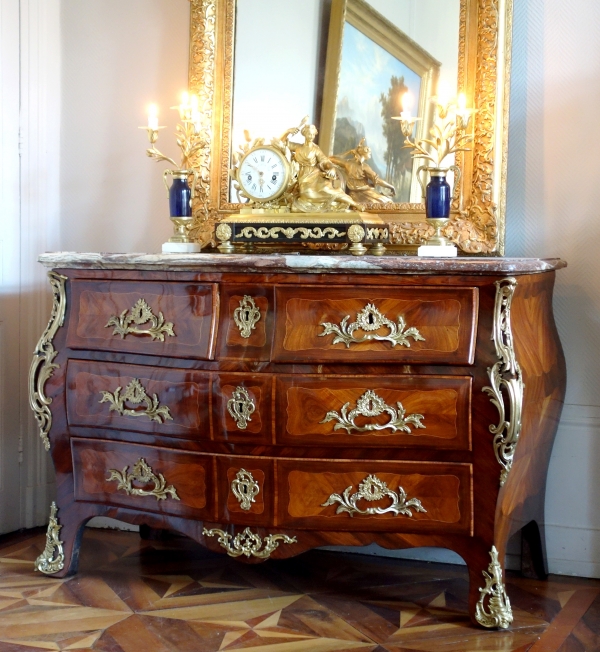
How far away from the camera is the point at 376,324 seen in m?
2.12

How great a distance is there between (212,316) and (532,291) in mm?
863

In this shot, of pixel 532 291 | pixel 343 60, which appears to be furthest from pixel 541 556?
pixel 343 60

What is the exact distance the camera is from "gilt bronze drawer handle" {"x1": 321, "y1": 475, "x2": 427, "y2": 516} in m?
2.16

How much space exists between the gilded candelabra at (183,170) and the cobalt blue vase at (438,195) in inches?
29.7

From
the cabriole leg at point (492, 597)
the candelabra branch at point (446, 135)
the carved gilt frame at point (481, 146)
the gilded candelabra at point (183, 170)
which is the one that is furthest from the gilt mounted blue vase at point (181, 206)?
the cabriole leg at point (492, 597)

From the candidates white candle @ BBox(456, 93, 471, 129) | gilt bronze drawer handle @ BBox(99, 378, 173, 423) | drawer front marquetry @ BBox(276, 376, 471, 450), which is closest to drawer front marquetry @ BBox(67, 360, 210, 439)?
gilt bronze drawer handle @ BBox(99, 378, 173, 423)

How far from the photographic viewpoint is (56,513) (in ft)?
8.26

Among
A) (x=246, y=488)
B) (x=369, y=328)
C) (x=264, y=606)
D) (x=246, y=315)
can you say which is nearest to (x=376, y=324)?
(x=369, y=328)

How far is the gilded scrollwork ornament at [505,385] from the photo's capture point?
2051 millimetres

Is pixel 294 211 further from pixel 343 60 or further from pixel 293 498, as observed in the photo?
pixel 293 498

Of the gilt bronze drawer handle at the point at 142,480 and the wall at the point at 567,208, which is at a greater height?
the wall at the point at 567,208

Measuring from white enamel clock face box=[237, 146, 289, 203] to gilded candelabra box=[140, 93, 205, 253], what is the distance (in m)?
0.19

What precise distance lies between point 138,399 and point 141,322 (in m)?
0.21

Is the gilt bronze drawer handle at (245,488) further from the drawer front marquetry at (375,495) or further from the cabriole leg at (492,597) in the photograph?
the cabriole leg at (492,597)
